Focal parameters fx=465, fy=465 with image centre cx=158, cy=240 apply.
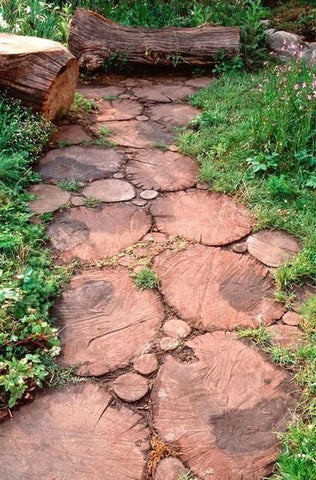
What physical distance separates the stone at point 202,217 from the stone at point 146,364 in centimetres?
98

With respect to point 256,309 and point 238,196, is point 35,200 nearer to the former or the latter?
point 238,196

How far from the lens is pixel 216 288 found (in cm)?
267

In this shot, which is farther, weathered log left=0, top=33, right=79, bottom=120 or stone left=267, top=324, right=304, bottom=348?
weathered log left=0, top=33, right=79, bottom=120

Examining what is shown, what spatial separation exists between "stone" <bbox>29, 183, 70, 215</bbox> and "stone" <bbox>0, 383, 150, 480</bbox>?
4.80 feet

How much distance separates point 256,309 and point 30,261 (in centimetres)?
131

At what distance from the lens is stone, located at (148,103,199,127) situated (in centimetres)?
453

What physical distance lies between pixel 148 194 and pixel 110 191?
285 millimetres

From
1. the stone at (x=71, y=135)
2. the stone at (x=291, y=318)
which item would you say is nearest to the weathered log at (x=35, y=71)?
the stone at (x=71, y=135)

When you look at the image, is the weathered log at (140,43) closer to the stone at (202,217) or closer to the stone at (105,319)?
the stone at (202,217)

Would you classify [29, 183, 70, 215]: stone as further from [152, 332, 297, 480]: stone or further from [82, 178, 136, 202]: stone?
[152, 332, 297, 480]: stone

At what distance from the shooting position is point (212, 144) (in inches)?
157

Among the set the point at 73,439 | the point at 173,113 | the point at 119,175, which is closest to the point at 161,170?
the point at 119,175

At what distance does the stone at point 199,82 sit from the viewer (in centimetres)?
535

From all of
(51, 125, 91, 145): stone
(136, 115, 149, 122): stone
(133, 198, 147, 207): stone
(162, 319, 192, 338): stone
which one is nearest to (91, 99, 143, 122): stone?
(136, 115, 149, 122): stone
